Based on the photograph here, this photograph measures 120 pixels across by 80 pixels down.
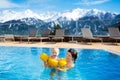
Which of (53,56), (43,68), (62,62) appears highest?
(53,56)

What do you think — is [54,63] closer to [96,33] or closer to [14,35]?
[96,33]

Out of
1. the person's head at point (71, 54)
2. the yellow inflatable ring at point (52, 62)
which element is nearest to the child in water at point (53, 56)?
the yellow inflatable ring at point (52, 62)

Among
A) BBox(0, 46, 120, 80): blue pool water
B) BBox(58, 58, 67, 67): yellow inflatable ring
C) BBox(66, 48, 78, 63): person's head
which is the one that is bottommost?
BBox(0, 46, 120, 80): blue pool water

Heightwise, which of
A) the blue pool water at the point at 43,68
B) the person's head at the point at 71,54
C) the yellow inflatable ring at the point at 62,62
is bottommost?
the blue pool water at the point at 43,68

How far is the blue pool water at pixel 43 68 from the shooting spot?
7.44 m

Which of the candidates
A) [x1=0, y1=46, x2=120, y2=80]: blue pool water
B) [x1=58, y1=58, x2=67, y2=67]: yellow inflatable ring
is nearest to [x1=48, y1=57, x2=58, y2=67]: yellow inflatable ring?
[x1=58, y1=58, x2=67, y2=67]: yellow inflatable ring

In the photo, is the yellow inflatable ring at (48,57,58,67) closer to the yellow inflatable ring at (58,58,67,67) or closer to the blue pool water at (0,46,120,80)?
the yellow inflatable ring at (58,58,67,67)

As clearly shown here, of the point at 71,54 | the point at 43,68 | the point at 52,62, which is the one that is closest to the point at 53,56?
the point at 52,62

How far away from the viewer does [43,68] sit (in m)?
7.33

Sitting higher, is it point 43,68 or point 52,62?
point 52,62

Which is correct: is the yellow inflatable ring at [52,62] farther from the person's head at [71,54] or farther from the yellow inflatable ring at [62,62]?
the person's head at [71,54]

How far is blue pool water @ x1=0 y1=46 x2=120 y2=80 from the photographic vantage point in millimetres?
7435

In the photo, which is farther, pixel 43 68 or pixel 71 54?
pixel 43 68

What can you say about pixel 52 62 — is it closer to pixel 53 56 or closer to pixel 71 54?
pixel 53 56
